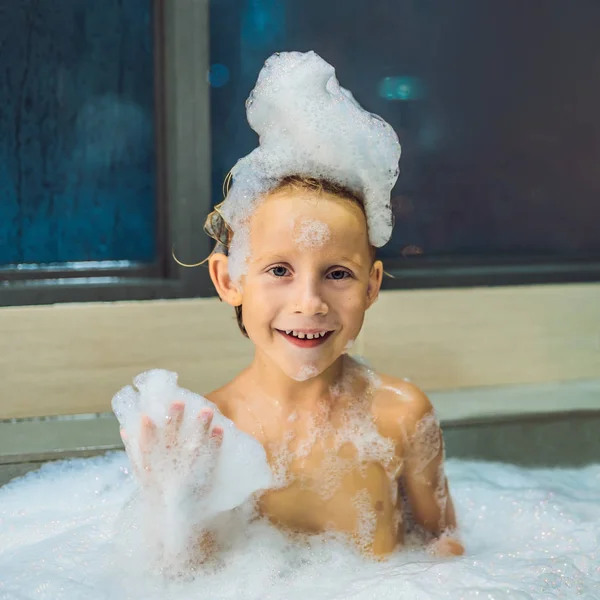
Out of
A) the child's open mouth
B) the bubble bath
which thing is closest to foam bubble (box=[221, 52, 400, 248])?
the child's open mouth

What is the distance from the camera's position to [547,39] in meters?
2.91

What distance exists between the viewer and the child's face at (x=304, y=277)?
1.30 m

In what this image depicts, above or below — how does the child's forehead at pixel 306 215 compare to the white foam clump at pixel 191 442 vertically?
above

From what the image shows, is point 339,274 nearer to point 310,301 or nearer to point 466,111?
point 310,301

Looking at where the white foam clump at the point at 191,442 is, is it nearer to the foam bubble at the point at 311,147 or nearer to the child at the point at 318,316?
the child at the point at 318,316

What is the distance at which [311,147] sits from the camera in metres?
1.38

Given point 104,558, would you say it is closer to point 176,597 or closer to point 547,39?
point 176,597

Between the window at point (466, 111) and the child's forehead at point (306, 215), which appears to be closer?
the child's forehead at point (306, 215)

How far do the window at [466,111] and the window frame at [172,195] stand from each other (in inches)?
5.7

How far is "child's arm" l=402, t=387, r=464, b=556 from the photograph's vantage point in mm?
1483

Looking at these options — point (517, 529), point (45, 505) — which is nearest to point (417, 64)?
point (517, 529)

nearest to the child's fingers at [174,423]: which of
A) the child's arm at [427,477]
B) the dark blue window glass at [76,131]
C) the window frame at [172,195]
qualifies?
the child's arm at [427,477]

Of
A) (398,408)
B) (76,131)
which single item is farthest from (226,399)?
(76,131)

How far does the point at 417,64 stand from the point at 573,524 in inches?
65.7
